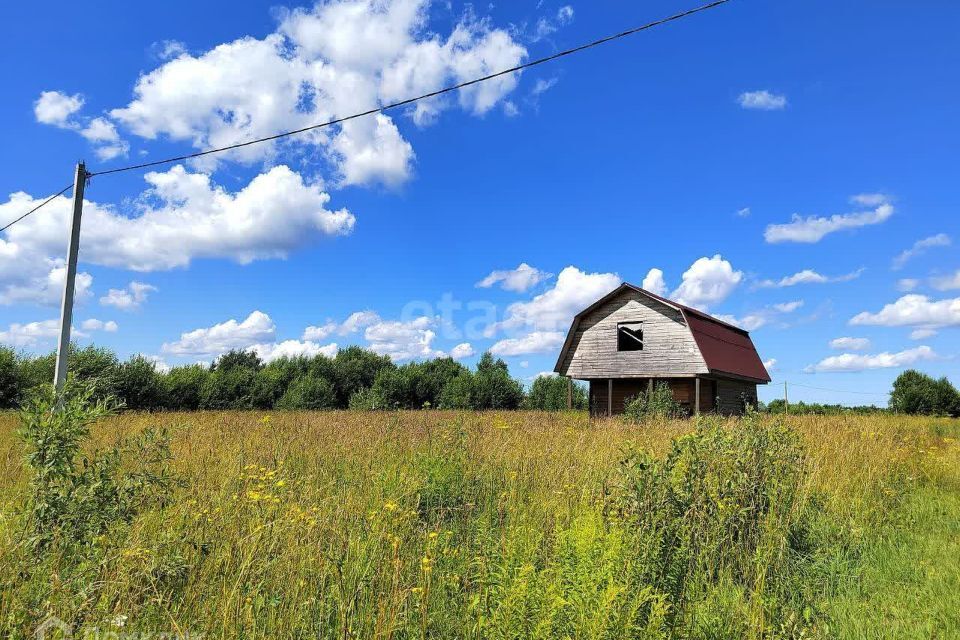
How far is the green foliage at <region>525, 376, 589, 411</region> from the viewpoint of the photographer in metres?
45.6

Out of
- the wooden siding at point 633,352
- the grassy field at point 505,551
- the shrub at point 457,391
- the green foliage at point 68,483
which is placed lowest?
the grassy field at point 505,551

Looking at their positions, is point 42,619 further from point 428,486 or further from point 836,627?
point 836,627

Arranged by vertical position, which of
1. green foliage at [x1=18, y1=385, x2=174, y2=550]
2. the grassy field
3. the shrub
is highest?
the shrub

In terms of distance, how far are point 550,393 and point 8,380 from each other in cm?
3546

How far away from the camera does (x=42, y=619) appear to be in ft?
9.32

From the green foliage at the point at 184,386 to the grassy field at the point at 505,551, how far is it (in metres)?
25.1

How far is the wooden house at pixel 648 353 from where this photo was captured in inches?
885

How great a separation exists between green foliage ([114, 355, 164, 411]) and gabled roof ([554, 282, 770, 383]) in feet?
69.6

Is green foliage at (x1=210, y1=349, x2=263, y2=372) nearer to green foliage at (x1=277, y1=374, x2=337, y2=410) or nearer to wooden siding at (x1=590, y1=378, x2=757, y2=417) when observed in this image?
green foliage at (x1=277, y1=374, x2=337, y2=410)

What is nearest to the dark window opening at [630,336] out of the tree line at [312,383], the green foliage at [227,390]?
the tree line at [312,383]

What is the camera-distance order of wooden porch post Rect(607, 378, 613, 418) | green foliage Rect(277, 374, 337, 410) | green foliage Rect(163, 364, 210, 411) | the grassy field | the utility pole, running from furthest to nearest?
green foliage Rect(277, 374, 337, 410), green foliage Rect(163, 364, 210, 411), wooden porch post Rect(607, 378, 613, 418), the utility pole, the grassy field

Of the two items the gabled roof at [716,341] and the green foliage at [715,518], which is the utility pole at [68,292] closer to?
the green foliage at [715,518]

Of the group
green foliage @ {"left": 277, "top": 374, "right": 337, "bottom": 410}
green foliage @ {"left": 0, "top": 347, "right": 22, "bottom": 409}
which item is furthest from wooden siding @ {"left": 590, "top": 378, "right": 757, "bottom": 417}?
green foliage @ {"left": 0, "top": 347, "right": 22, "bottom": 409}

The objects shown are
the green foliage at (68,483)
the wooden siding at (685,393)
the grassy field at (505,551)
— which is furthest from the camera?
the wooden siding at (685,393)
